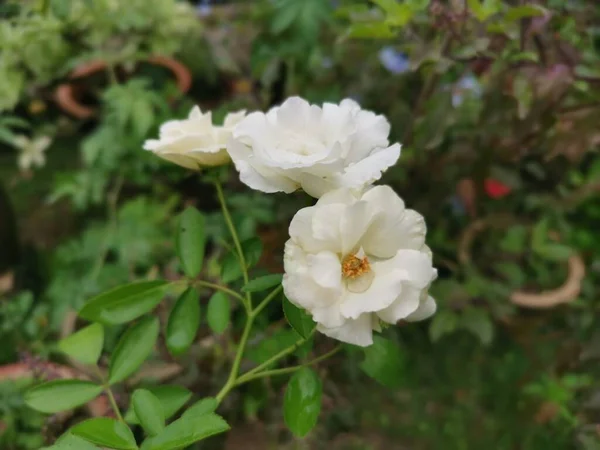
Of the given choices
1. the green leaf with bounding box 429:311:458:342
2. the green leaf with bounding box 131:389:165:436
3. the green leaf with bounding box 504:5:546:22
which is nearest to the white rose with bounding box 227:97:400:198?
the green leaf with bounding box 131:389:165:436

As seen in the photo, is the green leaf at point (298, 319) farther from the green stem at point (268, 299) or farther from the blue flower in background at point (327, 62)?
the blue flower in background at point (327, 62)

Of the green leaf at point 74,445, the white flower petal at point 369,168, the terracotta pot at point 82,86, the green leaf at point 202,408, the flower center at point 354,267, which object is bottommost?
the terracotta pot at point 82,86

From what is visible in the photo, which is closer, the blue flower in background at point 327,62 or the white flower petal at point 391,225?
the white flower petal at point 391,225

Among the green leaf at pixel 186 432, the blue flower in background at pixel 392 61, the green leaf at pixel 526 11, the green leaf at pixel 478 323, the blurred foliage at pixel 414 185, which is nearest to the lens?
the green leaf at pixel 186 432

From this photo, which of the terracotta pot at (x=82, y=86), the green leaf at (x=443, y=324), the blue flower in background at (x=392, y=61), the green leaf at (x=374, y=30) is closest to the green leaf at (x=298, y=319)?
the green leaf at (x=374, y=30)

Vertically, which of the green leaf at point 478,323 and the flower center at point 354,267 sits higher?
the flower center at point 354,267

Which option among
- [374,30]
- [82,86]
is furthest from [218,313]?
[82,86]

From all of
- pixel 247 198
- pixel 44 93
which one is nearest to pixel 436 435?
pixel 247 198
